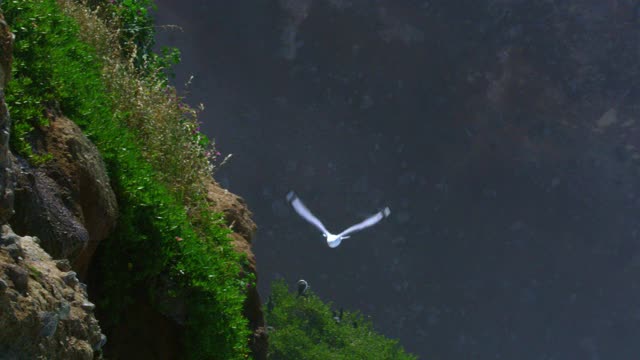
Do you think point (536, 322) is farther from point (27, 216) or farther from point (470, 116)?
point (27, 216)

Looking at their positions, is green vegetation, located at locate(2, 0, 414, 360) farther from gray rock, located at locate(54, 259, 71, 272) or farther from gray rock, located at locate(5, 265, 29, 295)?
gray rock, located at locate(5, 265, 29, 295)

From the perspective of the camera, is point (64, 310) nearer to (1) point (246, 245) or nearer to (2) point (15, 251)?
(2) point (15, 251)

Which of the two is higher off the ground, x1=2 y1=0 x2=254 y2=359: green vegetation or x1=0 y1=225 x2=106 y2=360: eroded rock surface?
x1=2 y1=0 x2=254 y2=359: green vegetation

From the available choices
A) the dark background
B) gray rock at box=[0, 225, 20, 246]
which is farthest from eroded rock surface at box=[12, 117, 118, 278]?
the dark background

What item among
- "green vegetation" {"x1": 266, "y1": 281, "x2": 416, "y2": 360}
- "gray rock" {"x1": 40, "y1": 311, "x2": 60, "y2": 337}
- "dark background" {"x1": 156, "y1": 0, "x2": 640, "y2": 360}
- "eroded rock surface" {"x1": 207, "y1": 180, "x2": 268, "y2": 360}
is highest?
"dark background" {"x1": 156, "y1": 0, "x2": 640, "y2": 360}

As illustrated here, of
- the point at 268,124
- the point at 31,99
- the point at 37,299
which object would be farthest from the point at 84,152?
the point at 268,124

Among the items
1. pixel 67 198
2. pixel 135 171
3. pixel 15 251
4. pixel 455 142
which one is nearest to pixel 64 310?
pixel 15 251
